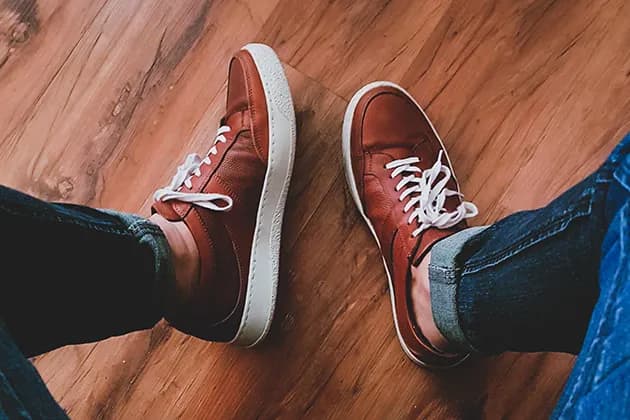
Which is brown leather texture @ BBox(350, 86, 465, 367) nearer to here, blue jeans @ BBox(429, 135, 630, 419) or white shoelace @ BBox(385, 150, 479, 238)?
white shoelace @ BBox(385, 150, 479, 238)

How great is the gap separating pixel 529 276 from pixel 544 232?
50mm

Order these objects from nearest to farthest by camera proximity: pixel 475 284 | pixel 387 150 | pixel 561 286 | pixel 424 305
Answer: pixel 561 286 → pixel 475 284 → pixel 424 305 → pixel 387 150

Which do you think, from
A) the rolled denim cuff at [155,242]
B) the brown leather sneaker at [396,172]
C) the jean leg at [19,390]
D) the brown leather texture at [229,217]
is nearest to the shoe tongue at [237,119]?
the brown leather texture at [229,217]

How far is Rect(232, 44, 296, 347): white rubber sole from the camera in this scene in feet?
2.97

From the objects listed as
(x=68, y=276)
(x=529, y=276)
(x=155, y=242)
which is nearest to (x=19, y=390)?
(x=68, y=276)

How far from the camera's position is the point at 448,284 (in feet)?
2.47

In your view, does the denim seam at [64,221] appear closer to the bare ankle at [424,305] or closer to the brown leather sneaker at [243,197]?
the brown leather sneaker at [243,197]

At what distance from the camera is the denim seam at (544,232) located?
1.74 feet

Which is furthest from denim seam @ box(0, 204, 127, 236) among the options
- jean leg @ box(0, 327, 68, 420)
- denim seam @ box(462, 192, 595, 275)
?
denim seam @ box(462, 192, 595, 275)

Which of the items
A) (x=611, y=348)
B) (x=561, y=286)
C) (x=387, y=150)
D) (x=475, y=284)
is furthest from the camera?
(x=387, y=150)

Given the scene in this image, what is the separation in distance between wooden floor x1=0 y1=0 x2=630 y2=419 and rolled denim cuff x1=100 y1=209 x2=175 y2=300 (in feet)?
0.85

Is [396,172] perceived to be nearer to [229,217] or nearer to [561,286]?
[229,217]

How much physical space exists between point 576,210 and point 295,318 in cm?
50

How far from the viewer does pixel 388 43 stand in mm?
967
